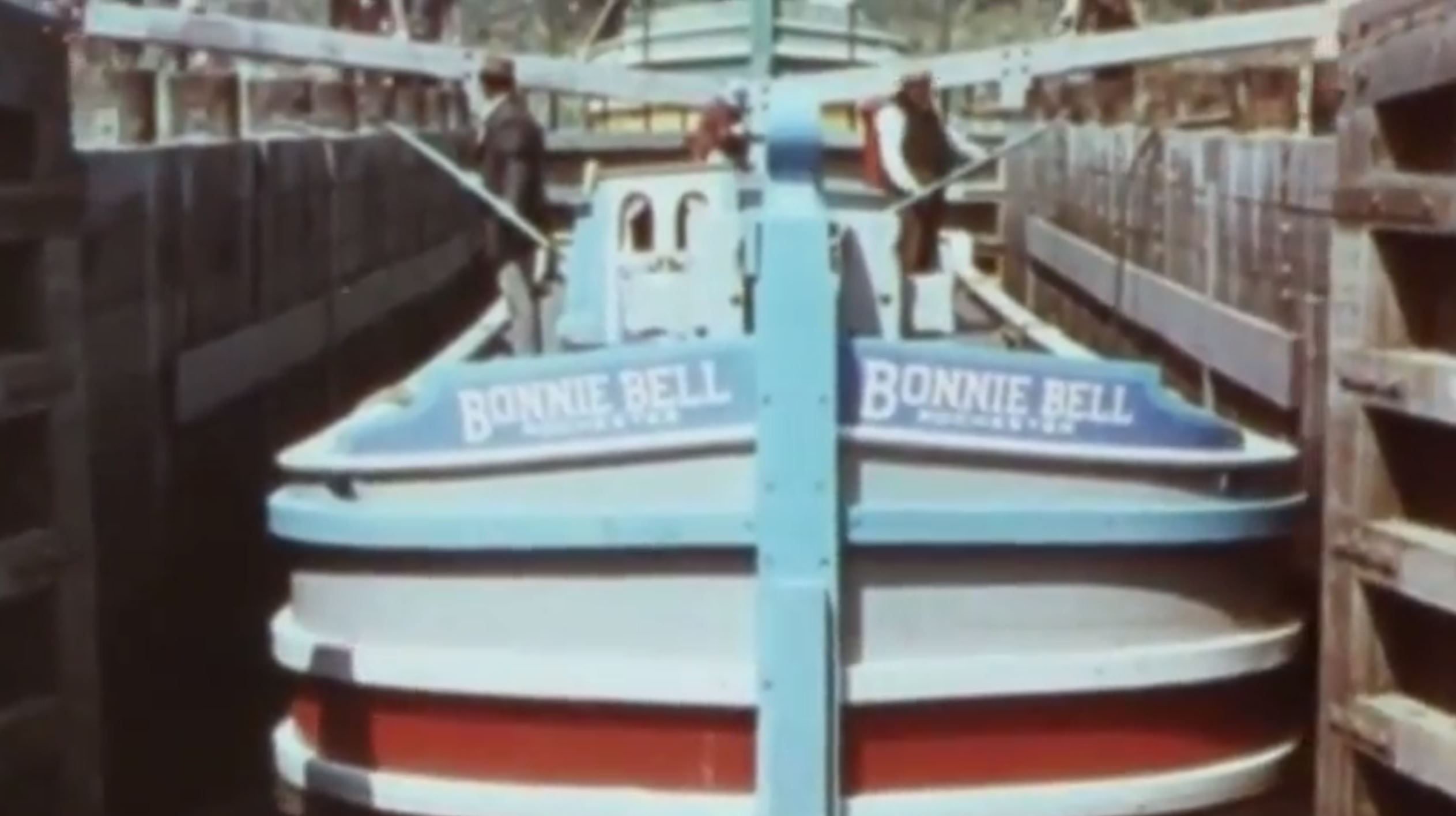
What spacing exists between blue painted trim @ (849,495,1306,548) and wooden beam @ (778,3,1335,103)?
2.18m

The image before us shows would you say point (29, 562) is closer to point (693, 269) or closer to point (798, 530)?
point (798, 530)

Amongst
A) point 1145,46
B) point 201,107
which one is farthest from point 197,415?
point 1145,46

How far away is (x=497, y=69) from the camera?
10.3 meters

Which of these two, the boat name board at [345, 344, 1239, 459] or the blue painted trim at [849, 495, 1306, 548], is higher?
the boat name board at [345, 344, 1239, 459]

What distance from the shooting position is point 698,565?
6297 millimetres

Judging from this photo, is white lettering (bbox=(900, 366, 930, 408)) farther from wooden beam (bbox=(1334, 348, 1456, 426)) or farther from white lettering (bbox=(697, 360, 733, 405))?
wooden beam (bbox=(1334, 348, 1456, 426))

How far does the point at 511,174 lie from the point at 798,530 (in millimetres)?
6624

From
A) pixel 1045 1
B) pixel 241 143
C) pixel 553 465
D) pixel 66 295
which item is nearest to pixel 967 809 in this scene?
pixel 553 465

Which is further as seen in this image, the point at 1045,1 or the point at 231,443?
the point at 1045,1

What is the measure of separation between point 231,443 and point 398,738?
185 inches

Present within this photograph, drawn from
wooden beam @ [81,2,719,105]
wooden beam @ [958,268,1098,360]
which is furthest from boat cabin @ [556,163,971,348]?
wooden beam @ [81,2,719,105]

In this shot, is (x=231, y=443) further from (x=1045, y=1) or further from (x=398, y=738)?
(x=1045, y=1)

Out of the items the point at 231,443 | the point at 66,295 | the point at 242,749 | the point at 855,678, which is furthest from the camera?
the point at 231,443

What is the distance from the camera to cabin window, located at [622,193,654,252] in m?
8.63
